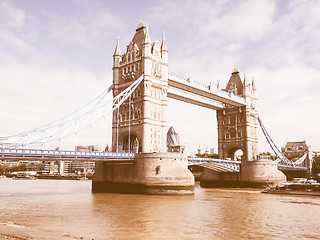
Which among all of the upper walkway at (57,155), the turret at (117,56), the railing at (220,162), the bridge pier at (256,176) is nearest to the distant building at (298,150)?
the bridge pier at (256,176)

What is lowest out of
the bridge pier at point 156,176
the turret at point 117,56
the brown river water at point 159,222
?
the brown river water at point 159,222

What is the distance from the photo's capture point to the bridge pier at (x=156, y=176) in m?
39.8

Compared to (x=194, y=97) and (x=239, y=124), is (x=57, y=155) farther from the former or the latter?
(x=239, y=124)

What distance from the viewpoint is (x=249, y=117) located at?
70.7 metres

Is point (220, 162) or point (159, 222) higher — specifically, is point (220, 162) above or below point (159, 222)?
above

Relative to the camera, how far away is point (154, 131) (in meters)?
47.7

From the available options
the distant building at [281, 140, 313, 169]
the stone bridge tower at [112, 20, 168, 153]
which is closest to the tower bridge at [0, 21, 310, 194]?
the stone bridge tower at [112, 20, 168, 153]

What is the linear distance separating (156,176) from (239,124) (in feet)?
117

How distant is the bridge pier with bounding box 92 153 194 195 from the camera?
1565 inches

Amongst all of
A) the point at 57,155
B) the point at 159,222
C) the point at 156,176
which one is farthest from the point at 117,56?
the point at 159,222

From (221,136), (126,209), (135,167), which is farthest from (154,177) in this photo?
(221,136)

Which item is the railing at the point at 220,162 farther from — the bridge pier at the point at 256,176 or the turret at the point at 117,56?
the turret at the point at 117,56

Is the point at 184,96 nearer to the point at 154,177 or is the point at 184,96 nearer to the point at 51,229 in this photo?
the point at 154,177

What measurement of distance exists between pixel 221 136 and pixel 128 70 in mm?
31722
